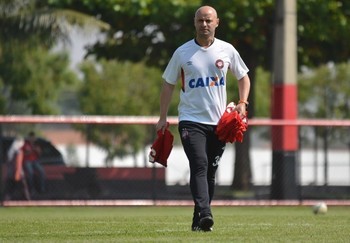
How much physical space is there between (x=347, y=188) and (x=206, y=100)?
44.3 ft

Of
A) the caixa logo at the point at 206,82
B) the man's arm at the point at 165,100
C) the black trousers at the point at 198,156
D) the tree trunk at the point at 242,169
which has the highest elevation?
the caixa logo at the point at 206,82

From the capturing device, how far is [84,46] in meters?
31.0

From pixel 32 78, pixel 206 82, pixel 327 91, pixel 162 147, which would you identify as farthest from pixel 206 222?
pixel 327 91

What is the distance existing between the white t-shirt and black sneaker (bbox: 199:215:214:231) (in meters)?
0.91

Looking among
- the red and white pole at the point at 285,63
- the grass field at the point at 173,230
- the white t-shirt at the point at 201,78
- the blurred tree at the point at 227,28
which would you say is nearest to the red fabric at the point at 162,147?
the white t-shirt at the point at 201,78

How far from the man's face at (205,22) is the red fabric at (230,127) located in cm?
78

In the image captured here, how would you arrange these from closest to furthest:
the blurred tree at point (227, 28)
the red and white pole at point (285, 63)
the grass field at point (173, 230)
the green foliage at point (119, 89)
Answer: the grass field at point (173, 230) → the red and white pole at point (285, 63) → the blurred tree at point (227, 28) → the green foliage at point (119, 89)

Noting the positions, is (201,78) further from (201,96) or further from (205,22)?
(205,22)

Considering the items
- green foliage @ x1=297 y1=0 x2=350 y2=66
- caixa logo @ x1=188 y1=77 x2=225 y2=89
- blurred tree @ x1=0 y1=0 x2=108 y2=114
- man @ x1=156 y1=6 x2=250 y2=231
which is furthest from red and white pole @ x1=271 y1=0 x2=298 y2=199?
caixa logo @ x1=188 y1=77 x2=225 y2=89

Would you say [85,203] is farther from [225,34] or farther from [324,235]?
[324,235]

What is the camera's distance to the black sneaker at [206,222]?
11.1 meters

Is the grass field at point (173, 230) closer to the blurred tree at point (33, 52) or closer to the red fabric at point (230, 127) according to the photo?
the red fabric at point (230, 127)

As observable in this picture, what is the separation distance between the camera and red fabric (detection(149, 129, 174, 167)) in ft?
38.3

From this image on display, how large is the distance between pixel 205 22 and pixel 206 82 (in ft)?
1.86
